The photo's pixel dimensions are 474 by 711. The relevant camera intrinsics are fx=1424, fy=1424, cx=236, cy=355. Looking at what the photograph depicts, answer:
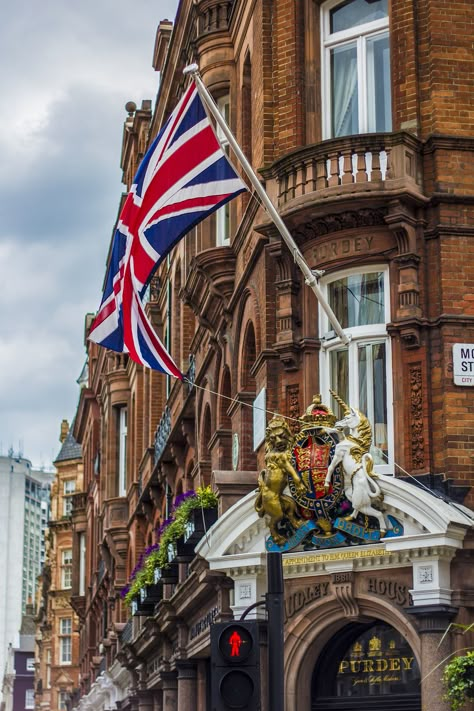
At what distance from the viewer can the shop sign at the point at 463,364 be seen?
21047 mm

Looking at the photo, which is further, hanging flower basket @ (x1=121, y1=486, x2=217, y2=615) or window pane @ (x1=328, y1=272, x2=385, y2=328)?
hanging flower basket @ (x1=121, y1=486, x2=217, y2=615)

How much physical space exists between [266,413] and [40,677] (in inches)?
3411

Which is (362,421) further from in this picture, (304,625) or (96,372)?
(96,372)

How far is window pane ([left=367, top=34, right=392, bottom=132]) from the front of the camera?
74.6 ft

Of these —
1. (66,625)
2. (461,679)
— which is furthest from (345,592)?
(66,625)

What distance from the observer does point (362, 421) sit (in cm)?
2077

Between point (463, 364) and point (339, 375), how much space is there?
2132mm

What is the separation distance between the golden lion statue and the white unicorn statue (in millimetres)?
689

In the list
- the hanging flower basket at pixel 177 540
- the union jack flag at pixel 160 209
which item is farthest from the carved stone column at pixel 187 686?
the union jack flag at pixel 160 209

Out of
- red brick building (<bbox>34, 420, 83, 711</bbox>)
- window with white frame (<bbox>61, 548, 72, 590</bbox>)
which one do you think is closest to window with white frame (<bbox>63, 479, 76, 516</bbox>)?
red brick building (<bbox>34, 420, 83, 711</bbox>)

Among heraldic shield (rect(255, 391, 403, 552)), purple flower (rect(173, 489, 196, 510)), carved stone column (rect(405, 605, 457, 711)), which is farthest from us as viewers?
purple flower (rect(173, 489, 196, 510))

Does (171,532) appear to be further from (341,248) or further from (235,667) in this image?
(235,667)

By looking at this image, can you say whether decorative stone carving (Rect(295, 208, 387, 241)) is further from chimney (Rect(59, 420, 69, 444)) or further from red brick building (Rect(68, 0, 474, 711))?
chimney (Rect(59, 420, 69, 444))

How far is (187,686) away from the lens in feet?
97.5
